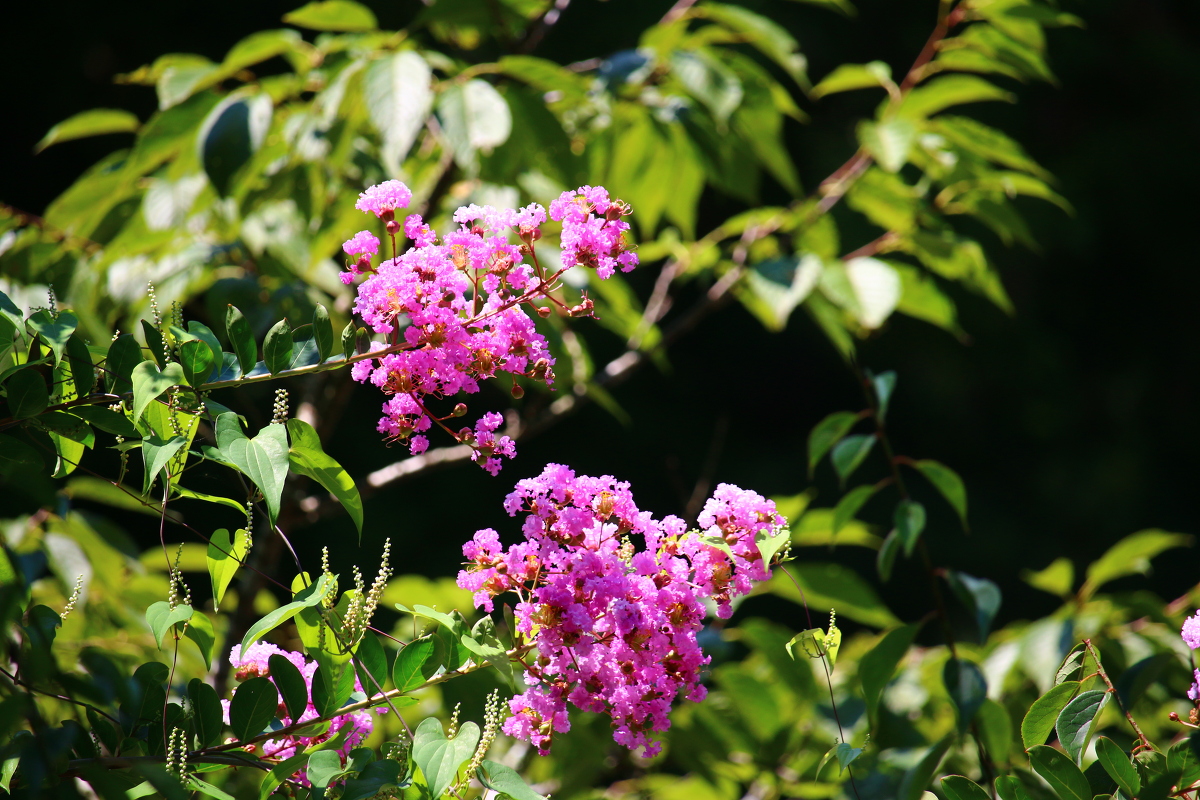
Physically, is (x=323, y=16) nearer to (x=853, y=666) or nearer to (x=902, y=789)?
(x=902, y=789)

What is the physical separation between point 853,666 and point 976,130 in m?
0.80

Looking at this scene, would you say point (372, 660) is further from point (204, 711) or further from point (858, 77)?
point (858, 77)

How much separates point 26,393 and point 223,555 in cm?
15

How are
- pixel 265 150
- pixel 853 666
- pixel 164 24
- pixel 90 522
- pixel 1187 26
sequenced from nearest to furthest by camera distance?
pixel 265 150 → pixel 90 522 → pixel 853 666 → pixel 164 24 → pixel 1187 26

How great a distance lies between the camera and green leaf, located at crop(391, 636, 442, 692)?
580 millimetres

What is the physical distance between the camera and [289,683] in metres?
0.56

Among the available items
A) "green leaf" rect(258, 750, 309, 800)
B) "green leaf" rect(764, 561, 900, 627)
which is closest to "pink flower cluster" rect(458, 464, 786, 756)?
"green leaf" rect(258, 750, 309, 800)

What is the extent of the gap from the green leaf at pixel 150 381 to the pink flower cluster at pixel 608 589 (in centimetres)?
20

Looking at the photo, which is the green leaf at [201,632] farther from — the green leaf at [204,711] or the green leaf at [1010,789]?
the green leaf at [1010,789]

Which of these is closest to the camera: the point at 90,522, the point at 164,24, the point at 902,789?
the point at 902,789

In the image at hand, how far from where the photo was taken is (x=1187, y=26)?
5.40 meters

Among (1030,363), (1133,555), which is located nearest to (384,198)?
(1133,555)

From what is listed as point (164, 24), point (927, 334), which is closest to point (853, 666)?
point (164, 24)

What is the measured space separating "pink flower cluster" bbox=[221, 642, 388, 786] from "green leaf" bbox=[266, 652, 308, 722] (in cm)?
1
